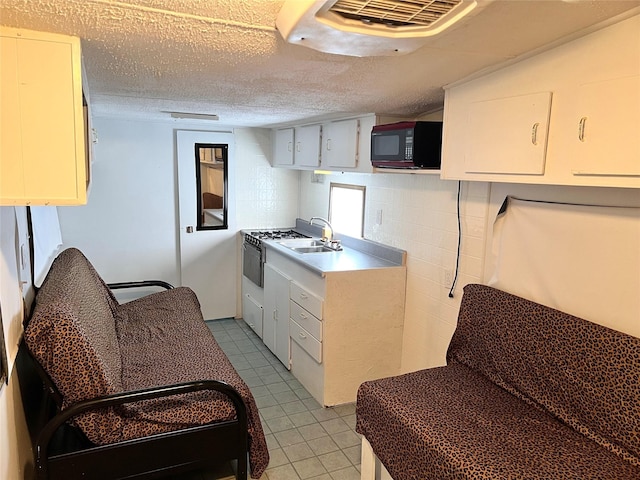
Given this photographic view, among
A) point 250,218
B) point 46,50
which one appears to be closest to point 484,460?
point 46,50

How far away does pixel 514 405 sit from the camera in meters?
2.02

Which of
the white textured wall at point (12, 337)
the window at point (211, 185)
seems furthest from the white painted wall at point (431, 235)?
the white textured wall at point (12, 337)

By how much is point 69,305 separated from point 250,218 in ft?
9.72

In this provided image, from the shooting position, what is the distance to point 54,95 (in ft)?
4.67

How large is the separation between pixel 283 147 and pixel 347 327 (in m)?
2.15

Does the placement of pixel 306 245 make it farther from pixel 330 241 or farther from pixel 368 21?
pixel 368 21

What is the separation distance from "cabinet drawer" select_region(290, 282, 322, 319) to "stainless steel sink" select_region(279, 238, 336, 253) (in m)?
0.56

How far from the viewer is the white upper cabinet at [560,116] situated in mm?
1481

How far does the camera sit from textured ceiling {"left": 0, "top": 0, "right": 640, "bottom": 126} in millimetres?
1312

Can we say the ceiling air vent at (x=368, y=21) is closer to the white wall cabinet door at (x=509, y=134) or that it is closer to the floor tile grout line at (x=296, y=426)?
the white wall cabinet door at (x=509, y=134)

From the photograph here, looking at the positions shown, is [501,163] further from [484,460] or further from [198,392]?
[198,392]

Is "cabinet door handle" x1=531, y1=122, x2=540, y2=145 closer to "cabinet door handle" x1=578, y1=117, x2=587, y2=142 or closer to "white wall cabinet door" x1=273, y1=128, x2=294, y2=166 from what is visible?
A: "cabinet door handle" x1=578, y1=117, x2=587, y2=142

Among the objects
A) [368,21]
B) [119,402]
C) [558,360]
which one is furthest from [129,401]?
[558,360]

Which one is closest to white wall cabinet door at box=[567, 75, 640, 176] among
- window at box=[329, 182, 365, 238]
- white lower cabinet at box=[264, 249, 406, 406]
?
white lower cabinet at box=[264, 249, 406, 406]
